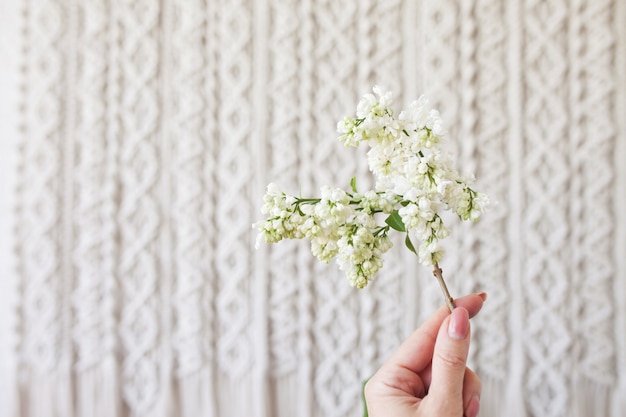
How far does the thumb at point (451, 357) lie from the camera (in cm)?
56

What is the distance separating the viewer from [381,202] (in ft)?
1.77

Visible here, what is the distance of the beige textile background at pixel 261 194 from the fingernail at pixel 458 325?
1.86ft

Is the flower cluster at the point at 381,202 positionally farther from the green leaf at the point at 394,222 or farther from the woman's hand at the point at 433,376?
the woman's hand at the point at 433,376

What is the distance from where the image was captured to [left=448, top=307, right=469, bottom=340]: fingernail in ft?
1.84

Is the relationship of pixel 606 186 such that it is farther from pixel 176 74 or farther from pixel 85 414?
pixel 85 414

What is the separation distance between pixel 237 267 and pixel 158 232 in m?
0.22

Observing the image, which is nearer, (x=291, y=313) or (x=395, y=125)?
(x=395, y=125)

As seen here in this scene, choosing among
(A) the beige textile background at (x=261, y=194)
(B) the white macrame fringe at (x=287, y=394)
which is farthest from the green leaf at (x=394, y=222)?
(B) the white macrame fringe at (x=287, y=394)

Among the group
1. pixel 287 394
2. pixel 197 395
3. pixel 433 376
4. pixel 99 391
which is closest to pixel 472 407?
pixel 433 376

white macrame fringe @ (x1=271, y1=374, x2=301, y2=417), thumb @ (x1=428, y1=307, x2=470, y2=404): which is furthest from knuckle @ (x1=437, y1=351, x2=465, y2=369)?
white macrame fringe @ (x1=271, y1=374, x2=301, y2=417)

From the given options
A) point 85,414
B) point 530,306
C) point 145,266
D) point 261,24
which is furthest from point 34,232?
point 530,306

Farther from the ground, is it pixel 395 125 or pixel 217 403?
pixel 395 125

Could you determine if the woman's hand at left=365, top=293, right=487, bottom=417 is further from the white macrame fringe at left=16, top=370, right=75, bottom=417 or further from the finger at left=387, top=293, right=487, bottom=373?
the white macrame fringe at left=16, top=370, right=75, bottom=417

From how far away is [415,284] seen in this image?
1.14 m
